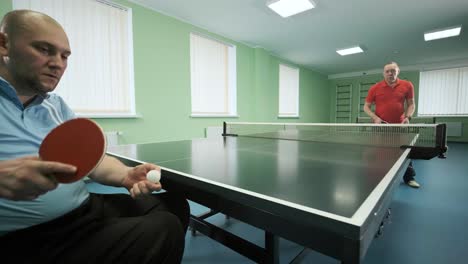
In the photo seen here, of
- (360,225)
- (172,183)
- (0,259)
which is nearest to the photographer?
(360,225)

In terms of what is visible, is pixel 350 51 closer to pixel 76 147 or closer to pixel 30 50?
pixel 30 50

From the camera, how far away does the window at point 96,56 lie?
285 cm

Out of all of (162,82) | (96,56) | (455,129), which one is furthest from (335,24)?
(455,129)

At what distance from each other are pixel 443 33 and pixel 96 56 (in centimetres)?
691

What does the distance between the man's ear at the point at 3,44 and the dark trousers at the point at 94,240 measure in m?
0.61

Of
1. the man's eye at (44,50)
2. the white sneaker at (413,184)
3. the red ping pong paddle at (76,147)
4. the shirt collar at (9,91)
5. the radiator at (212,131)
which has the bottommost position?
the white sneaker at (413,184)

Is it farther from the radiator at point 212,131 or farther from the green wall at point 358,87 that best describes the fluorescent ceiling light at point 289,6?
the green wall at point 358,87

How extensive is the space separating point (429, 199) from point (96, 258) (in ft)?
10.3

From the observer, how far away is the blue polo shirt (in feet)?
2.09

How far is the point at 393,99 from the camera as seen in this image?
126 inches

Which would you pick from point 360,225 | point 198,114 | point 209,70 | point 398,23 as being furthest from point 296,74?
point 360,225

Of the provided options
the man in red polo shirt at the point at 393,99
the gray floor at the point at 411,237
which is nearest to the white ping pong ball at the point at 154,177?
the gray floor at the point at 411,237

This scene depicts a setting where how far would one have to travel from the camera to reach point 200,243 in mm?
1713

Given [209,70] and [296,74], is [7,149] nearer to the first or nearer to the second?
[209,70]
